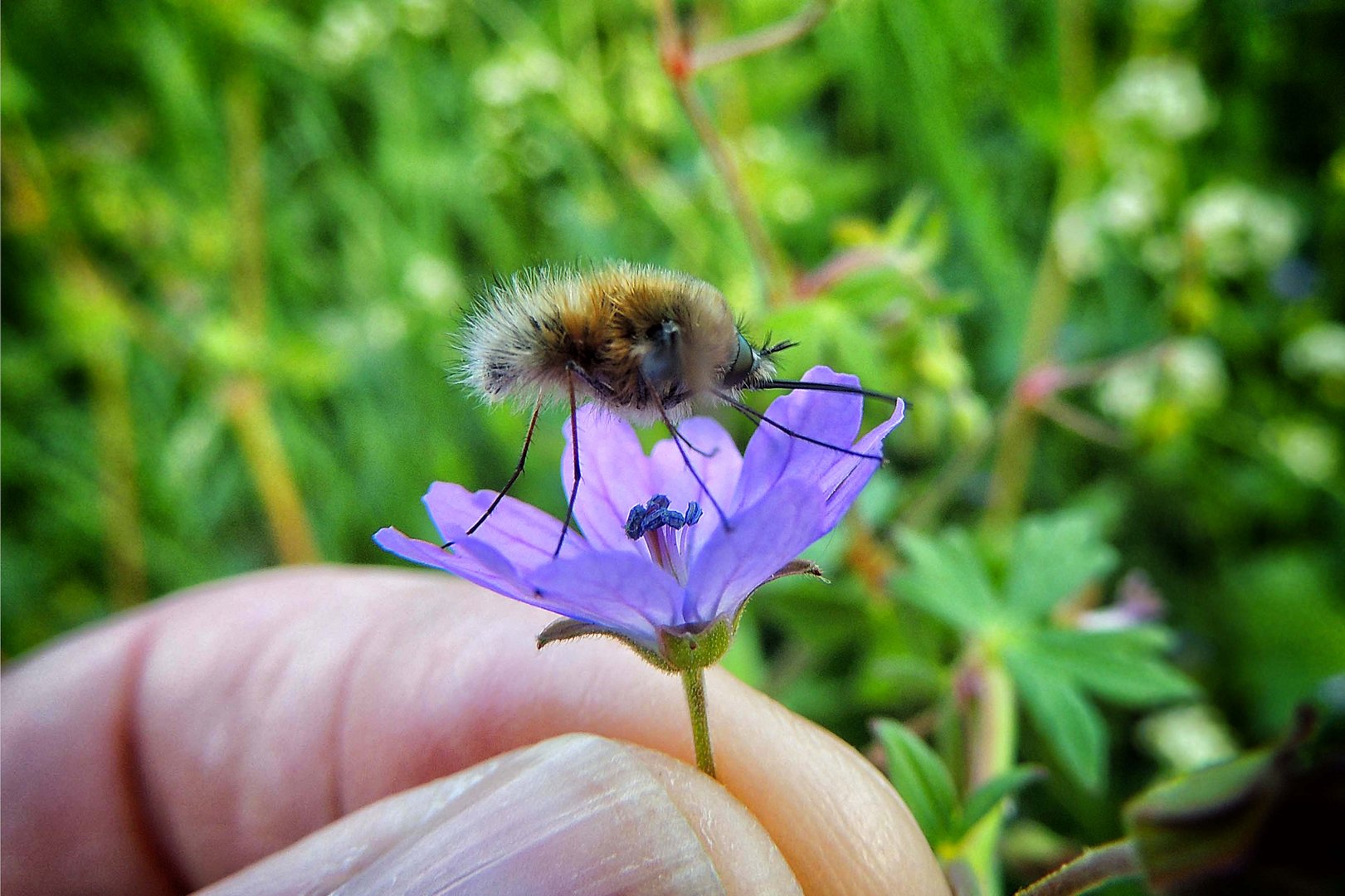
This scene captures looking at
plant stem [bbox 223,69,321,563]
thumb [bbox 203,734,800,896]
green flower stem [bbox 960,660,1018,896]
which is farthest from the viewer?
plant stem [bbox 223,69,321,563]

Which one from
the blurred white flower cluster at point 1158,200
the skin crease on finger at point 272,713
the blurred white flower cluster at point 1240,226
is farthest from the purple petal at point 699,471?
the blurred white flower cluster at point 1240,226

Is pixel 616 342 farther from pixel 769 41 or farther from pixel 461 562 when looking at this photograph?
pixel 769 41

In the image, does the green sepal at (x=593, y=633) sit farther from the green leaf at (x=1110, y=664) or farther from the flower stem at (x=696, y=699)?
the green leaf at (x=1110, y=664)

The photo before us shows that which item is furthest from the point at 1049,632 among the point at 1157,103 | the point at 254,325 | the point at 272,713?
the point at 254,325

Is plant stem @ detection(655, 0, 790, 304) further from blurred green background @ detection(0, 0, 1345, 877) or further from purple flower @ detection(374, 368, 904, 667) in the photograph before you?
purple flower @ detection(374, 368, 904, 667)

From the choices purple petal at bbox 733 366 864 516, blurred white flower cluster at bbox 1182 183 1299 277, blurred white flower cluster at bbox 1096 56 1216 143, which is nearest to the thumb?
purple petal at bbox 733 366 864 516

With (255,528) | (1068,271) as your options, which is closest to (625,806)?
(1068,271)

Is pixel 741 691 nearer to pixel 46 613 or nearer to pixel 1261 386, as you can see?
pixel 1261 386

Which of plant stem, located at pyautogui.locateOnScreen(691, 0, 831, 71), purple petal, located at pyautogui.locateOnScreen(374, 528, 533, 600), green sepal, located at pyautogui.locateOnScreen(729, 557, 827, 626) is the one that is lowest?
green sepal, located at pyautogui.locateOnScreen(729, 557, 827, 626)
